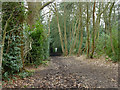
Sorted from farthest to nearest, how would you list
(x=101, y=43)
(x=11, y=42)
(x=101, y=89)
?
(x=101, y=43)
(x=11, y=42)
(x=101, y=89)

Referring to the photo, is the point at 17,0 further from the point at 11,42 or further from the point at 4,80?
the point at 4,80

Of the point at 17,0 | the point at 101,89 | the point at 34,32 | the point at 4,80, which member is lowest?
the point at 101,89

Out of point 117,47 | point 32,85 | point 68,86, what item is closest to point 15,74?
point 32,85

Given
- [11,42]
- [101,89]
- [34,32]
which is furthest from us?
[34,32]

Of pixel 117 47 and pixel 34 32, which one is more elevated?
pixel 34 32

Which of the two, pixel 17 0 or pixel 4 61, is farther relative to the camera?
pixel 17 0

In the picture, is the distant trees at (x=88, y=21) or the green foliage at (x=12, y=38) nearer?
the green foliage at (x=12, y=38)

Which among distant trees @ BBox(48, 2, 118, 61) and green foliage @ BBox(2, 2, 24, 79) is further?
distant trees @ BBox(48, 2, 118, 61)

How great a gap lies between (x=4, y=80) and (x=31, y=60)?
314cm

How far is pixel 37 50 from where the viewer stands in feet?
22.5

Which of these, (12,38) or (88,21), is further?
(88,21)

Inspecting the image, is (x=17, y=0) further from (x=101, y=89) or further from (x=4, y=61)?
(x=101, y=89)

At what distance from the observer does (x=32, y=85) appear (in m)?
3.76

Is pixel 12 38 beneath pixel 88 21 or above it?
beneath
